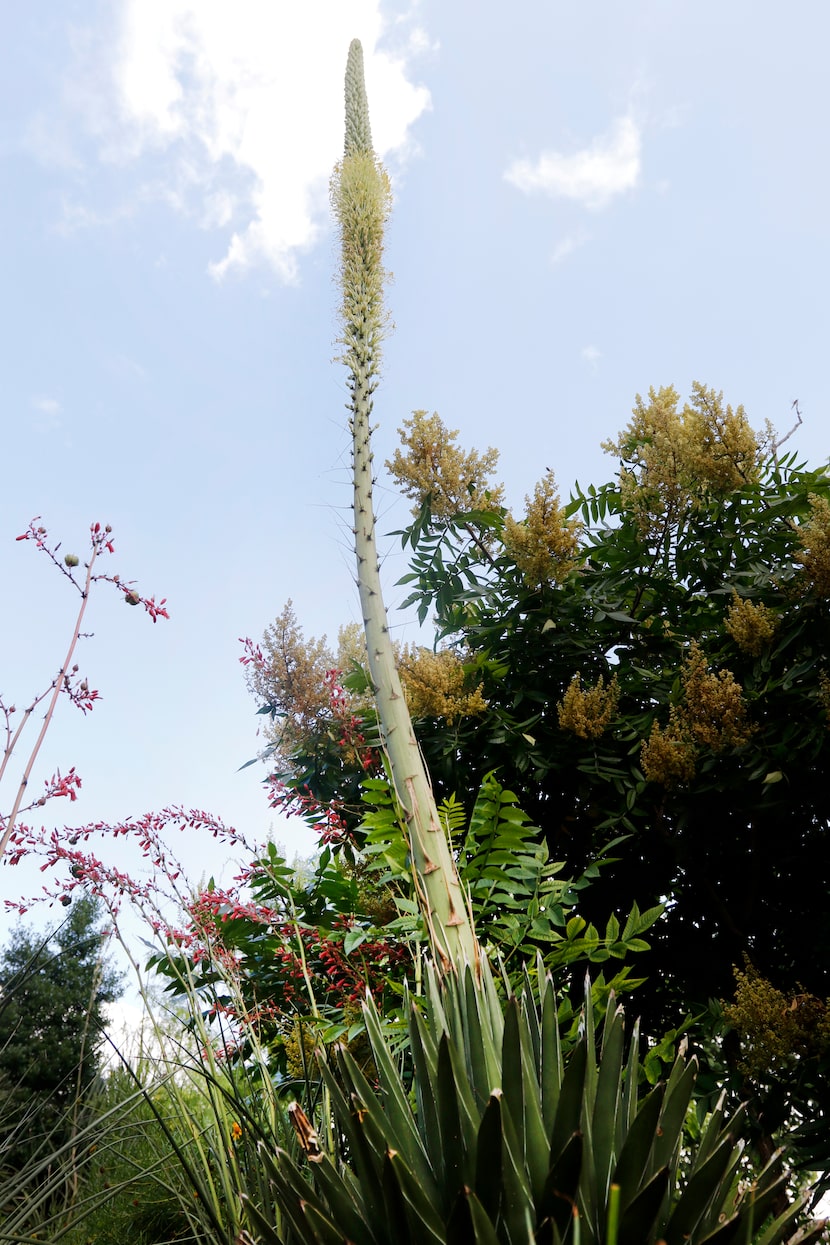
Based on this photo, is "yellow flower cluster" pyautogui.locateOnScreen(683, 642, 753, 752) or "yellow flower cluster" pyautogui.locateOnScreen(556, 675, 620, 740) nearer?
"yellow flower cluster" pyautogui.locateOnScreen(683, 642, 753, 752)

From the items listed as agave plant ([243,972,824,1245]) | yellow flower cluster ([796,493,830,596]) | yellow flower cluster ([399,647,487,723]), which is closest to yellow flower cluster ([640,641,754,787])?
yellow flower cluster ([796,493,830,596])

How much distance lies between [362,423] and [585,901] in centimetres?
254

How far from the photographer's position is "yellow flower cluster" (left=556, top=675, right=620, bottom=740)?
151 inches

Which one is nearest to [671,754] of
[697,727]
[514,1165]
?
[697,727]

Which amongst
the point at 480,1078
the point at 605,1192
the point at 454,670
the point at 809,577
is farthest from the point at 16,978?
the point at 809,577

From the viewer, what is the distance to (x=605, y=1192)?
4.86ft

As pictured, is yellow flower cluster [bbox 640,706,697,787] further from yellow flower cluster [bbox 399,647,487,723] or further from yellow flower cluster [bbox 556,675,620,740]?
yellow flower cluster [bbox 399,647,487,723]

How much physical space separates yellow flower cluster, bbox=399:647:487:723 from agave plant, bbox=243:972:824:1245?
2142 mm

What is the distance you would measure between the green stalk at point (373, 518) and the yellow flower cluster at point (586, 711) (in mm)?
883

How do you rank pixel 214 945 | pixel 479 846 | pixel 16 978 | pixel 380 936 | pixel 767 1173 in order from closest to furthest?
pixel 767 1173 < pixel 16 978 < pixel 214 945 < pixel 380 936 < pixel 479 846

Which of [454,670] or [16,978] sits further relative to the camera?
[454,670]

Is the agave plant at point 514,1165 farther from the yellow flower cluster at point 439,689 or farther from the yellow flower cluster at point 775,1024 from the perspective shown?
the yellow flower cluster at point 439,689

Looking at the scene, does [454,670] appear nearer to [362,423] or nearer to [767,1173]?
[362,423]

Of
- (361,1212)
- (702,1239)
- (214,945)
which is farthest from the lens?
(214,945)
